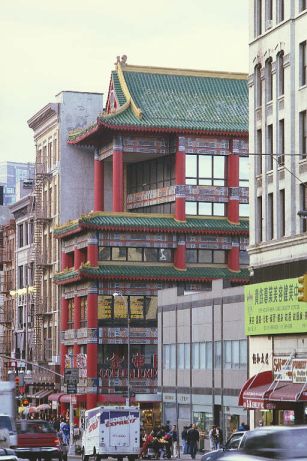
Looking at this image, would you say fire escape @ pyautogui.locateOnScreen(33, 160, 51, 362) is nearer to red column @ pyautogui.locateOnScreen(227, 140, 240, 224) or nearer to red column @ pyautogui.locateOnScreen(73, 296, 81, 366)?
red column @ pyautogui.locateOnScreen(73, 296, 81, 366)

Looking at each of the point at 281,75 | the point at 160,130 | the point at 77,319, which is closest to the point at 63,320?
the point at 77,319

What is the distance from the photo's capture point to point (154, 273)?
348 feet

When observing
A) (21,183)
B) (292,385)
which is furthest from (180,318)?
(21,183)

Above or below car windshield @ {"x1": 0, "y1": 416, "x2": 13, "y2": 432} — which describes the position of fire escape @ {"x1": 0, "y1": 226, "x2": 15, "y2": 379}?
above

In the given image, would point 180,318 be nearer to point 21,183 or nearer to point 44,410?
point 44,410

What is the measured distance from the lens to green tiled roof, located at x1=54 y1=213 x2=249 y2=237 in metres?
105

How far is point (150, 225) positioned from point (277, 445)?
261 ft

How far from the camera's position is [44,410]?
119 metres

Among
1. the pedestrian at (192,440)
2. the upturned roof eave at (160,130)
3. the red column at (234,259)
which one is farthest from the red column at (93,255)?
the pedestrian at (192,440)

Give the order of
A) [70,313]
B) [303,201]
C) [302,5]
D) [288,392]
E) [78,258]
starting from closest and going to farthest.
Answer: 1. [288,392]
2. [303,201]
3. [302,5]
4. [78,258]
5. [70,313]

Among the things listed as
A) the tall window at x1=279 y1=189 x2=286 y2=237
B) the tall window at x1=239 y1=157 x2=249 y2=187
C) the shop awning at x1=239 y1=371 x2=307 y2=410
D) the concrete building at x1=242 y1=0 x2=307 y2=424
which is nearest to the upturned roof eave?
the tall window at x1=239 y1=157 x2=249 y2=187

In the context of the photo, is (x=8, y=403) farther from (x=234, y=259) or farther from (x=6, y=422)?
(x=234, y=259)

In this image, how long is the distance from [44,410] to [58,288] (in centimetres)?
1048

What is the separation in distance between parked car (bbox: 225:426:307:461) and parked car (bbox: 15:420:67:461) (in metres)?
30.1
